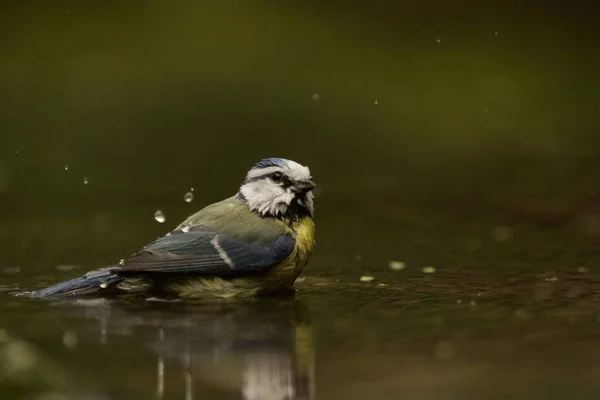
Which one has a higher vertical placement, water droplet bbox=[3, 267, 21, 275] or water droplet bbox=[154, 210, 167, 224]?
water droplet bbox=[154, 210, 167, 224]

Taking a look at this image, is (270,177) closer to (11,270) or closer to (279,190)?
(279,190)

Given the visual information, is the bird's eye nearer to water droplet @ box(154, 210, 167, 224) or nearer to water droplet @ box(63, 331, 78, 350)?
water droplet @ box(63, 331, 78, 350)

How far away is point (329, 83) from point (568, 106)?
2207 millimetres

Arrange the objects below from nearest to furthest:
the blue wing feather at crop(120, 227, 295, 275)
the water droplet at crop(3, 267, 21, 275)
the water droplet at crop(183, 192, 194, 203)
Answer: the blue wing feather at crop(120, 227, 295, 275), the water droplet at crop(3, 267, 21, 275), the water droplet at crop(183, 192, 194, 203)

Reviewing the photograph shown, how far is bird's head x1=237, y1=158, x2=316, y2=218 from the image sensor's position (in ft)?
16.9

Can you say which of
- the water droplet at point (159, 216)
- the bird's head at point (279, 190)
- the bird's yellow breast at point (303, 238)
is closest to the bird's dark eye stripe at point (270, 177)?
the bird's head at point (279, 190)

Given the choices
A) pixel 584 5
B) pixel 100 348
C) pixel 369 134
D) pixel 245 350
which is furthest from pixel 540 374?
pixel 584 5

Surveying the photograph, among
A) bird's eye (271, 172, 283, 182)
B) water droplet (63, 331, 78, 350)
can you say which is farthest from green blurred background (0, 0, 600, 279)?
water droplet (63, 331, 78, 350)

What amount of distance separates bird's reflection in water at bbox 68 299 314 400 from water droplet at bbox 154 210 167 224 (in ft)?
5.40

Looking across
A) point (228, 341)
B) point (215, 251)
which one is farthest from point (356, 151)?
point (228, 341)

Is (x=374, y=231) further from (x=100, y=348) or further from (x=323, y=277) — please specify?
(x=100, y=348)

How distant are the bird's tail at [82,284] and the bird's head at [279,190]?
0.72 metres

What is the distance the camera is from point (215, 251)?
4.98 meters

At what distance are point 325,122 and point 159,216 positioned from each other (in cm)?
322
